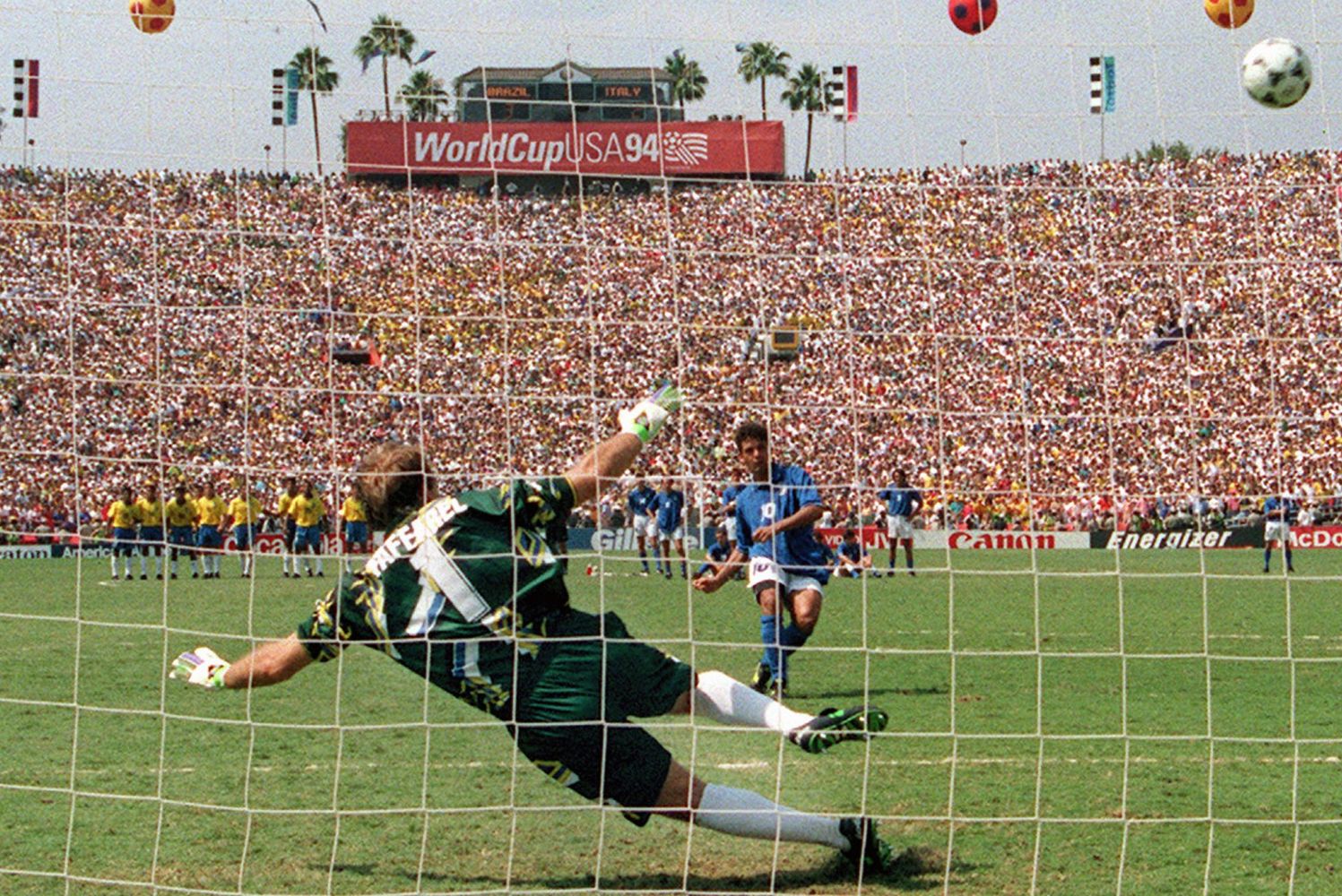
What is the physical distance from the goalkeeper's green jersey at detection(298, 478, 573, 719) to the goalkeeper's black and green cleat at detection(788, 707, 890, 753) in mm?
1048

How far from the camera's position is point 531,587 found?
18.5 feet

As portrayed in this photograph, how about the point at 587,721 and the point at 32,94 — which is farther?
the point at 32,94

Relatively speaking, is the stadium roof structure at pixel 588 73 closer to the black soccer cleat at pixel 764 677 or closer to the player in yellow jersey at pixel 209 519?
the black soccer cleat at pixel 764 677

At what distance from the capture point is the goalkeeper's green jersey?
5586 millimetres

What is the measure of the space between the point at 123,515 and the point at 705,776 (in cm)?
1875

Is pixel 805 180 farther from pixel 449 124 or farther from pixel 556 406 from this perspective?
pixel 556 406

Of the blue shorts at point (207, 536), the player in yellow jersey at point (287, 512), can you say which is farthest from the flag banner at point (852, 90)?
the blue shorts at point (207, 536)

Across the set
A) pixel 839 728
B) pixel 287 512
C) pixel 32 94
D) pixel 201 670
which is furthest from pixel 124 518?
pixel 839 728

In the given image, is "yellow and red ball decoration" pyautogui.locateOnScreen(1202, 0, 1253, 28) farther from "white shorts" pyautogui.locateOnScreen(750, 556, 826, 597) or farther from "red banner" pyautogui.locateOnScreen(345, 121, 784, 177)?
"white shorts" pyautogui.locateOnScreen(750, 556, 826, 597)

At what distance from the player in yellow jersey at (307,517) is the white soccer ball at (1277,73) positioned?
17391 mm

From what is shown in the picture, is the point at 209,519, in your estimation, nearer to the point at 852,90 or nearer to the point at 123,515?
the point at 123,515

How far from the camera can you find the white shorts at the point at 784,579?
1035cm

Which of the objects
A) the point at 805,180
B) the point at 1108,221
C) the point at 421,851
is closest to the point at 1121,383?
the point at 1108,221

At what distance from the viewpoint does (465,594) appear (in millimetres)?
5578
